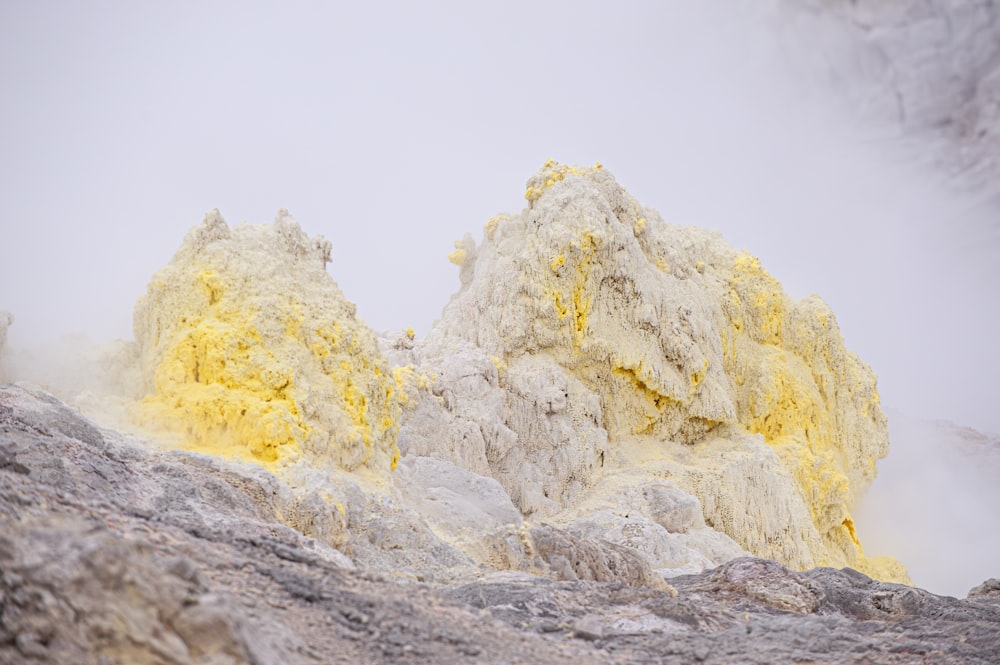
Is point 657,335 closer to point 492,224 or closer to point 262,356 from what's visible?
point 492,224

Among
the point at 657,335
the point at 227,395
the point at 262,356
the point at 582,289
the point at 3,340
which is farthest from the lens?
the point at 657,335

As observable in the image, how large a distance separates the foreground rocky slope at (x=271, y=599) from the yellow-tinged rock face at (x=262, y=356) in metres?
1.39

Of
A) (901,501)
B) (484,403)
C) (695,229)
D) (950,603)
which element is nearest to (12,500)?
(950,603)

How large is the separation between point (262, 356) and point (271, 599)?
A: 24.0 feet

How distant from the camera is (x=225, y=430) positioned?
11148 mm

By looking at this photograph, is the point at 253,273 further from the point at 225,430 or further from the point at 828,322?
the point at 828,322

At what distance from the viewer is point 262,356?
39.6ft

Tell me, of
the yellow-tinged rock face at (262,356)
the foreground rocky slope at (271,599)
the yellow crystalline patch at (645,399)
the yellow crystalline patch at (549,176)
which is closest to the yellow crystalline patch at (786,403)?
the yellow crystalline patch at (645,399)

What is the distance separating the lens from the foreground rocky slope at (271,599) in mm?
3752

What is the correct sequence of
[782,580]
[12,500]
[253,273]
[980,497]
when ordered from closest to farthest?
1. [12,500]
2. [782,580]
3. [253,273]
4. [980,497]

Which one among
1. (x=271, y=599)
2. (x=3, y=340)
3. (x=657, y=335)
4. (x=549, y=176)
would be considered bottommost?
(x=271, y=599)

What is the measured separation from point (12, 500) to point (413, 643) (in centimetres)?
264

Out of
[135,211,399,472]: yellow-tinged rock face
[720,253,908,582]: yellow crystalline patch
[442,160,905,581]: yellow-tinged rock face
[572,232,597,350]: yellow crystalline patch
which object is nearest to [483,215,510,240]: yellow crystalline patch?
[442,160,905,581]: yellow-tinged rock face

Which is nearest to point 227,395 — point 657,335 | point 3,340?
point 3,340
